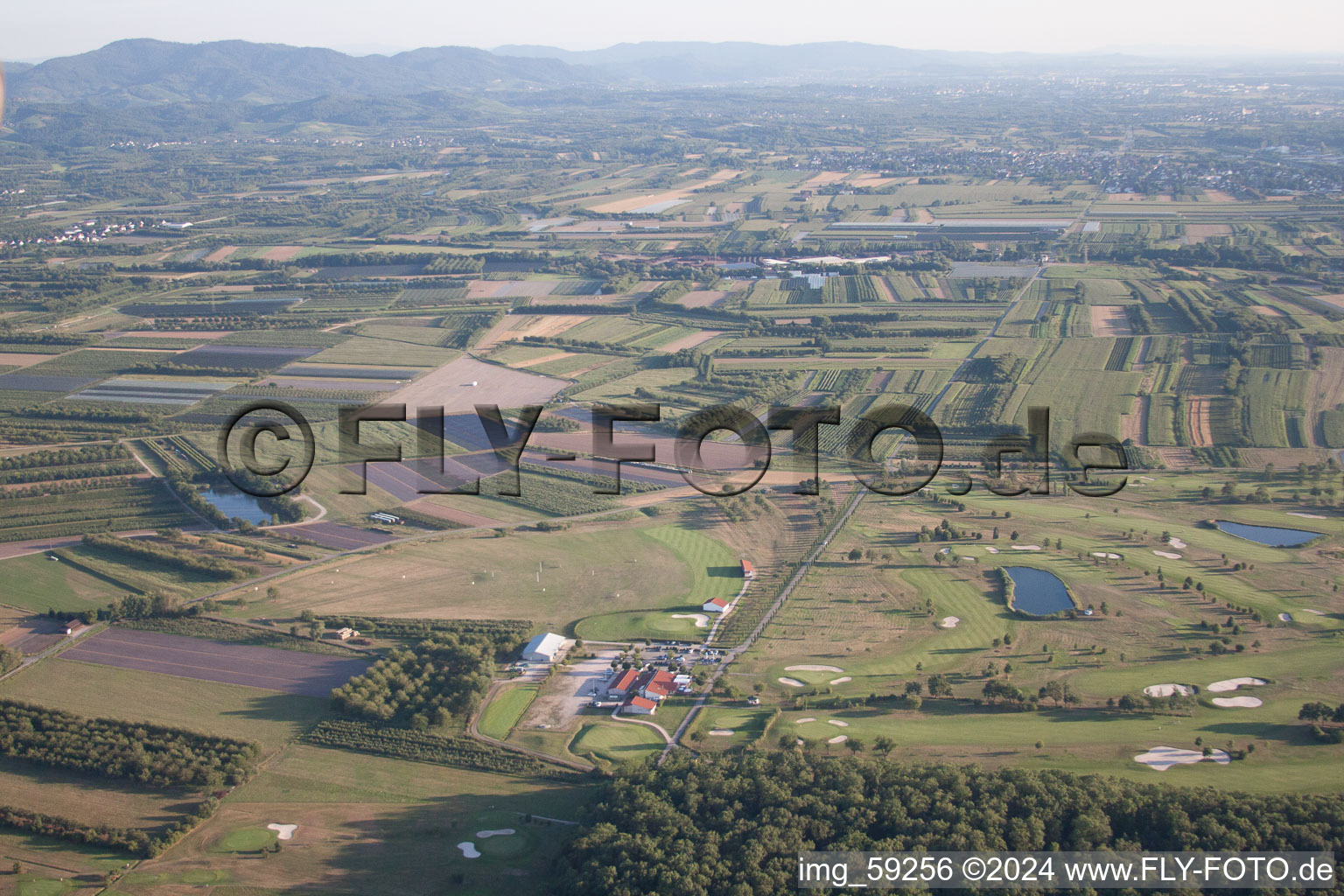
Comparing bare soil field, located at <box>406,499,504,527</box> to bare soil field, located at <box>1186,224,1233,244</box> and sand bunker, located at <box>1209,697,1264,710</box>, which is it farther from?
bare soil field, located at <box>1186,224,1233,244</box>

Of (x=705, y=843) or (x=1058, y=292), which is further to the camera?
(x=1058, y=292)

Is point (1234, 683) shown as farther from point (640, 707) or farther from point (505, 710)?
point (505, 710)

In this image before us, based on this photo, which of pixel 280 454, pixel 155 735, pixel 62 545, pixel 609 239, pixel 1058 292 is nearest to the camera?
pixel 155 735

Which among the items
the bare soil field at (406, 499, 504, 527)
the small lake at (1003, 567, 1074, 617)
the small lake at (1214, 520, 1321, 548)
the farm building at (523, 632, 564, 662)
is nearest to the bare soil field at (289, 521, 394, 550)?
the bare soil field at (406, 499, 504, 527)

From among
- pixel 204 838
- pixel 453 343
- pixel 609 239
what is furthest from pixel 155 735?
pixel 609 239

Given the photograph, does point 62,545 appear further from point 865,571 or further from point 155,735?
point 865,571

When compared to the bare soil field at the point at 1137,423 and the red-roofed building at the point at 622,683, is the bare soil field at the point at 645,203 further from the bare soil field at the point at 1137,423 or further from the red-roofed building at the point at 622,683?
the red-roofed building at the point at 622,683
